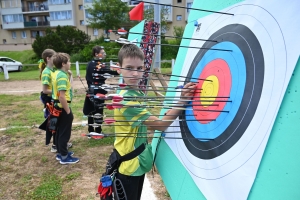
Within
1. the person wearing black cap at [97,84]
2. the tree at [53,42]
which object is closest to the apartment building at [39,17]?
the tree at [53,42]

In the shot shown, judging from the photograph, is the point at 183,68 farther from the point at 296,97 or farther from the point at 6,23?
the point at 6,23

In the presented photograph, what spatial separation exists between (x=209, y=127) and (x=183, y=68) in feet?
1.85

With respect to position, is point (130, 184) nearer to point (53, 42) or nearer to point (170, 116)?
point (170, 116)

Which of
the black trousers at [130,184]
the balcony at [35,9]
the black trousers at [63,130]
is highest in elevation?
the balcony at [35,9]

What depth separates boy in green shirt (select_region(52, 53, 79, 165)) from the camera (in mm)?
2674

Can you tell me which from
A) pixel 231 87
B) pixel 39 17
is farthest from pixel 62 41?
pixel 231 87

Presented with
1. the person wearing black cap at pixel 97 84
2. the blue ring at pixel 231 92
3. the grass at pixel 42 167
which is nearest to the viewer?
the blue ring at pixel 231 92

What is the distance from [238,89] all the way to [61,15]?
35277mm

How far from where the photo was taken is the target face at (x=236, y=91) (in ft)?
2.38

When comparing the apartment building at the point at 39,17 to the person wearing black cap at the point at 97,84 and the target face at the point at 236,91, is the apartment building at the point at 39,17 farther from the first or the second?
the target face at the point at 236,91

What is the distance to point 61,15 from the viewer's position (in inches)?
1255

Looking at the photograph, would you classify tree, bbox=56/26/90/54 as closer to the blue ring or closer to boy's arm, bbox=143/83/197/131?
boy's arm, bbox=143/83/197/131

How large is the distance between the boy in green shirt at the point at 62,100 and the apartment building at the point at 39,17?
28.4 meters

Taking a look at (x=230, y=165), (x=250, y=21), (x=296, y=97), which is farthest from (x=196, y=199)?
(x=250, y=21)
